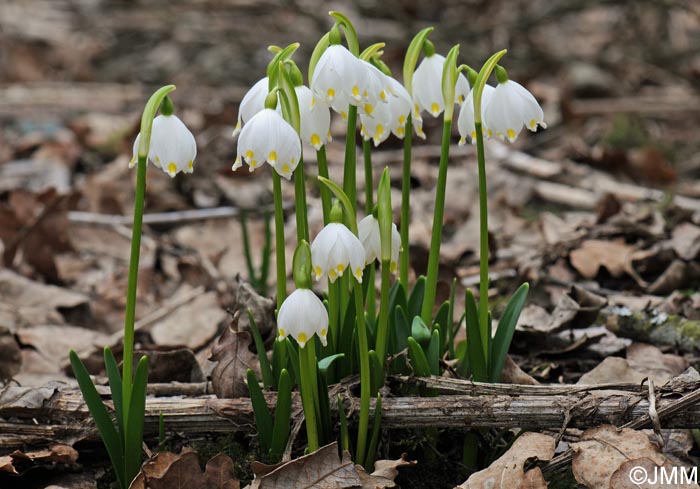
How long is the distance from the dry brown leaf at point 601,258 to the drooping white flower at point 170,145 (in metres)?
1.78

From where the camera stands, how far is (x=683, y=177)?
4492 mm

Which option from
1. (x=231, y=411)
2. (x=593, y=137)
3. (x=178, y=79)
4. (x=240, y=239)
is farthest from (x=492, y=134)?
(x=178, y=79)

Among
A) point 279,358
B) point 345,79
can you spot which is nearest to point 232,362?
point 279,358

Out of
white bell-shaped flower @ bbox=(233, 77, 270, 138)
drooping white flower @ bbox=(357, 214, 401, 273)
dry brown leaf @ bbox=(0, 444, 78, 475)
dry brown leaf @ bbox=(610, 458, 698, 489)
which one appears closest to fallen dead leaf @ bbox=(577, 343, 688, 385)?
dry brown leaf @ bbox=(610, 458, 698, 489)

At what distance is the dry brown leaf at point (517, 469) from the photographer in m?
1.62

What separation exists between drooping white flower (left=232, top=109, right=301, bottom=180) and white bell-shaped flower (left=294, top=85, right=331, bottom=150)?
0.13 meters

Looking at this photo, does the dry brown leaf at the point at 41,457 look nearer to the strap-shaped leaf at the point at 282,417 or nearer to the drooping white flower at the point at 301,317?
the strap-shaped leaf at the point at 282,417

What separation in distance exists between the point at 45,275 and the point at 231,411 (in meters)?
1.88

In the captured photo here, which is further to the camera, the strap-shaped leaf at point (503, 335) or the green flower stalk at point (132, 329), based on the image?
the strap-shaped leaf at point (503, 335)

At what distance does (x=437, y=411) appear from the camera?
1.75m

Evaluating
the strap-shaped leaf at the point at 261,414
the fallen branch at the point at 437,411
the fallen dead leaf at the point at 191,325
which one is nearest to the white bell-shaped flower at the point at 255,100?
the strap-shaped leaf at the point at 261,414

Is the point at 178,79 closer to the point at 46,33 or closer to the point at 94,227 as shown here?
the point at 46,33

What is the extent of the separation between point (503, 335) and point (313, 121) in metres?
0.65

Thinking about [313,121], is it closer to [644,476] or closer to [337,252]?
[337,252]
